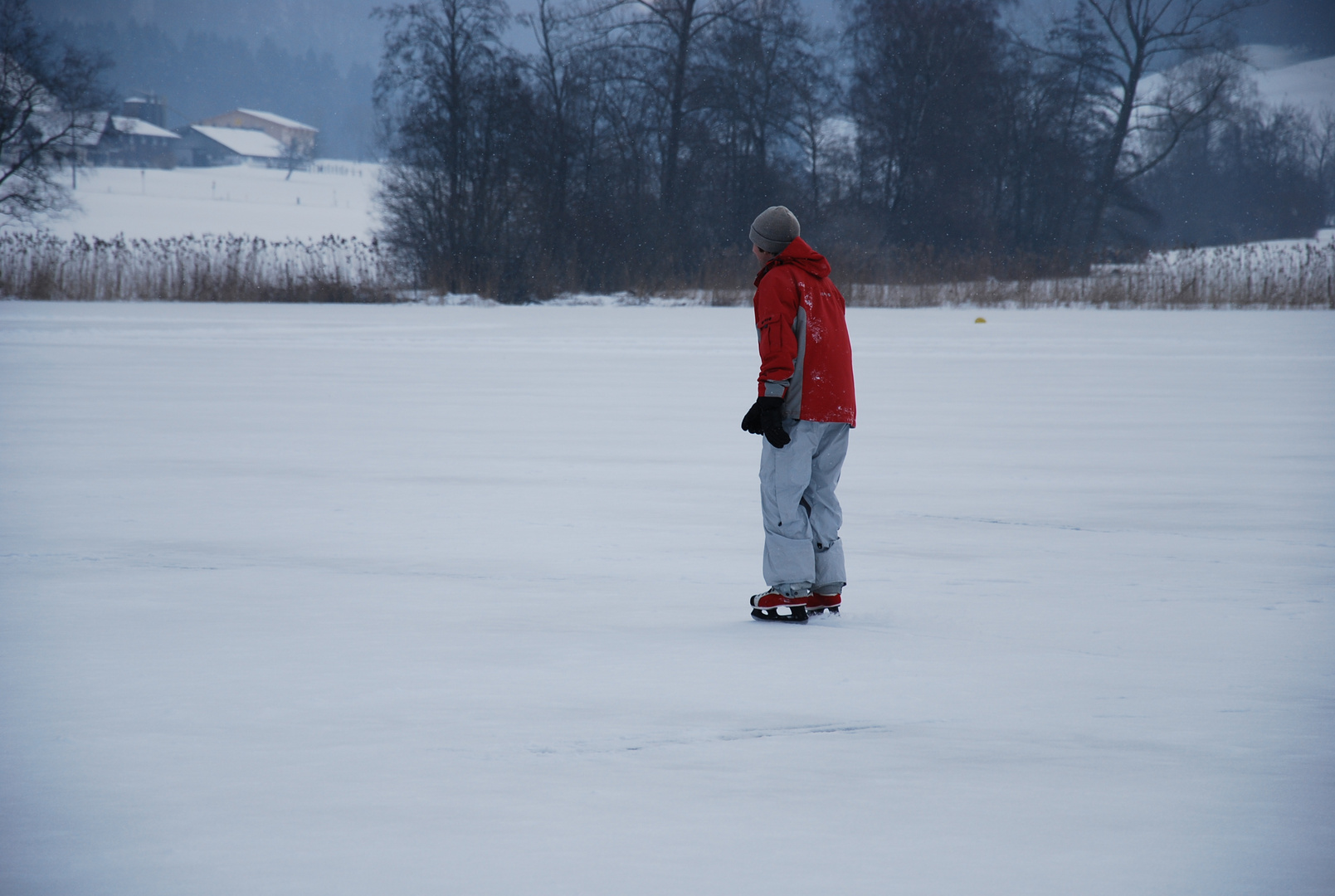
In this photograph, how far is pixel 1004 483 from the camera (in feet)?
21.1

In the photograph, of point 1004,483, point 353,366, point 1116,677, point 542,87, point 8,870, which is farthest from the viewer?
point 542,87

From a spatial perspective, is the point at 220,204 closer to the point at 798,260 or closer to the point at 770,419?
the point at 798,260

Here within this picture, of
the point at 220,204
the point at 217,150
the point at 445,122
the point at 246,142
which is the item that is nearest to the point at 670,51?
the point at 445,122

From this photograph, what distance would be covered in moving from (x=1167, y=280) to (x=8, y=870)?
81.8ft

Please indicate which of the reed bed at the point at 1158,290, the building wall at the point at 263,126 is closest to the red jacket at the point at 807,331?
the reed bed at the point at 1158,290

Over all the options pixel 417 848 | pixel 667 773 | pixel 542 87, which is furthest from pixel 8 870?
pixel 542 87

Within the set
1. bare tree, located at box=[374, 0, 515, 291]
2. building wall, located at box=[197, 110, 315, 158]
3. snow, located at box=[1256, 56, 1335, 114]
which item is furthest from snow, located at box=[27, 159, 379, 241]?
snow, located at box=[1256, 56, 1335, 114]

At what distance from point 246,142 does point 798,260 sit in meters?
123

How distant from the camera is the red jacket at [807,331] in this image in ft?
12.2

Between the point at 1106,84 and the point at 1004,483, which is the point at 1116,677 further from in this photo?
the point at 1106,84

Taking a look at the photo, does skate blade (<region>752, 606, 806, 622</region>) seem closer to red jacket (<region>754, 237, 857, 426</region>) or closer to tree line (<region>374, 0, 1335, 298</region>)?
red jacket (<region>754, 237, 857, 426</region>)

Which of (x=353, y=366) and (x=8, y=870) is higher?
(x=353, y=366)

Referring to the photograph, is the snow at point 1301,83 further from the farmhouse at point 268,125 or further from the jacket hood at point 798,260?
the jacket hood at point 798,260

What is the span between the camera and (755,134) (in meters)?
37.6
